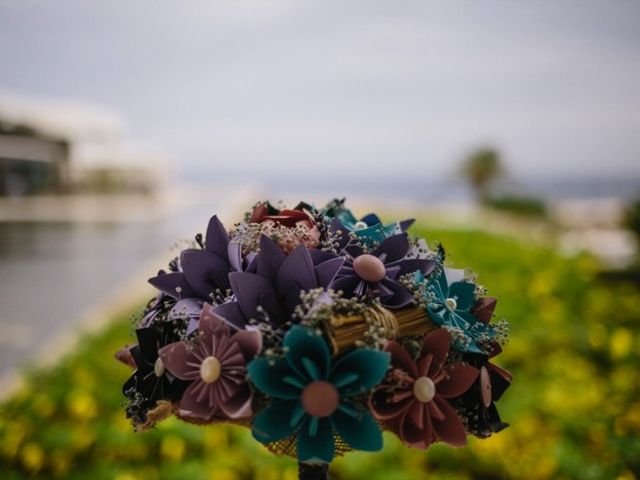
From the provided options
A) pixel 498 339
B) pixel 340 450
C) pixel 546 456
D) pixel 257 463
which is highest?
pixel 498 339

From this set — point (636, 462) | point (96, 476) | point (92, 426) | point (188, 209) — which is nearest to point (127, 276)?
point (92, 426)

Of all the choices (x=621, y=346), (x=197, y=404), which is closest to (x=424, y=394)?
(x=197, y=404)

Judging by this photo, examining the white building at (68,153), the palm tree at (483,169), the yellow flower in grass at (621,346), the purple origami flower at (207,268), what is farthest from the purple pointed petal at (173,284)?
the palm tree at (483,169)

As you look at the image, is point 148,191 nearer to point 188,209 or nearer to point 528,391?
point 188,209

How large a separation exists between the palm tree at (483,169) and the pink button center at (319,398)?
21.8 m

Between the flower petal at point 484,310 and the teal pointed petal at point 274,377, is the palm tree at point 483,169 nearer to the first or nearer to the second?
the flower petal at point 484,310

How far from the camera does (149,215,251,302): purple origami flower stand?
0.82 meters

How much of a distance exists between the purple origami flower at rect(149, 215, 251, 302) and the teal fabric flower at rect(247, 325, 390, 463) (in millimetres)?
177

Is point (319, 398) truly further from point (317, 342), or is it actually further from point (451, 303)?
point (451, 303)

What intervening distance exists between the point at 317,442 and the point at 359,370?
0.36 ft

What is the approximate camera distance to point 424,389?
0.72m

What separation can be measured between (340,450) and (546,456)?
73.3 inches

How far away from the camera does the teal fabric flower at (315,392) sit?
670mm

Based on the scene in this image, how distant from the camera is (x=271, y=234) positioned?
32.6 inches
